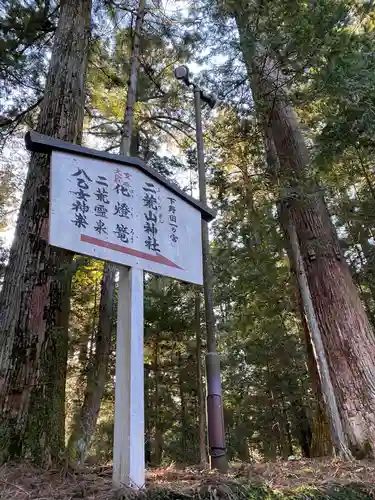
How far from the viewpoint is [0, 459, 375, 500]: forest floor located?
1763 millimetres

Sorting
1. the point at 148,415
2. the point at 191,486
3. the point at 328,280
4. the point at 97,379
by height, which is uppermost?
the point at 328,280

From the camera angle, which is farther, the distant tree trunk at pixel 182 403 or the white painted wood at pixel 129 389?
the distant tree trunk at pixel 182 403

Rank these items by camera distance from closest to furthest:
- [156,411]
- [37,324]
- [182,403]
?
1. [37,324]
2. [156,411]
3. [182,403]

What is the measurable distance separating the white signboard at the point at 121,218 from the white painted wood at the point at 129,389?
164mm

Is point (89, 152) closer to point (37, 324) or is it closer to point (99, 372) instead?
point (37, 324)

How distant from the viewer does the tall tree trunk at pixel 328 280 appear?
4.29m

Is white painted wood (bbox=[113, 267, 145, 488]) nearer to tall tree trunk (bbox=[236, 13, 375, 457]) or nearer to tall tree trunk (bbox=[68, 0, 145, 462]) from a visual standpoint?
tall tree trunk (bbox=[68, 0, 145, 462])

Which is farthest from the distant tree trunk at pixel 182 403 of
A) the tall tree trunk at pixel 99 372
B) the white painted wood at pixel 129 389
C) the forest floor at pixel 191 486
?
the white painted wood at pixel 129 389

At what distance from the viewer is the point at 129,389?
6.73 ft

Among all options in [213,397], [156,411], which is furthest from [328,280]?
[156,411]

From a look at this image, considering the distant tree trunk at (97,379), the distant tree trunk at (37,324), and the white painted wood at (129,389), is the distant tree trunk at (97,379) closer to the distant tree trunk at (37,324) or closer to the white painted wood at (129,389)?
the distant tree trunk at (37,324)

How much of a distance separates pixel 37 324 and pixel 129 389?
1.21 meters

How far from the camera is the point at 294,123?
654 cm

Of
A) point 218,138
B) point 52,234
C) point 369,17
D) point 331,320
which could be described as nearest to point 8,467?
point 52,234
